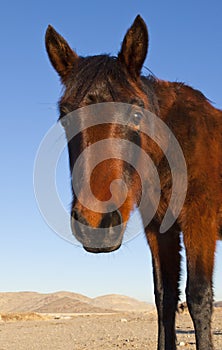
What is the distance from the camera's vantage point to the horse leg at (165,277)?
590 centimetres

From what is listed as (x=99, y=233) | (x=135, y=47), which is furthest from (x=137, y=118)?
(x=99, y=233)

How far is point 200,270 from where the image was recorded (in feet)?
17.0

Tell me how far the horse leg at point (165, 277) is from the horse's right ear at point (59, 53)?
2016mm

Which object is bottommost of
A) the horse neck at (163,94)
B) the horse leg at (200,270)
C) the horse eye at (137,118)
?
the horse leg at (200,270)

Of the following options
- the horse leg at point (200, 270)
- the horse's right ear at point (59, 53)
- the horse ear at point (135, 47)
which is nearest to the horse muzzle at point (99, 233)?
the horse leg at point (200, 270)

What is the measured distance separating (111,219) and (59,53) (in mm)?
2018

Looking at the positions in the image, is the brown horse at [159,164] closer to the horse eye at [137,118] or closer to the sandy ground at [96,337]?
the horse eye at [137,118]

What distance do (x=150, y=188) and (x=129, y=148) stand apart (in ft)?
3.13

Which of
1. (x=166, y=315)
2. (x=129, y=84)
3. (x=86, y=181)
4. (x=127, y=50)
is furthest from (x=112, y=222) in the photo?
(x=166, y=315)

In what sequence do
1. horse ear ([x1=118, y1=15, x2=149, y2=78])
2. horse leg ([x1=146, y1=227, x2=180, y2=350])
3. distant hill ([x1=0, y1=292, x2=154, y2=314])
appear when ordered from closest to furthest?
horse ear ([x1=118, y1=15, x2=149, y2=78])
horse leg ([x1=146, y1=227, x2=180, y2=350])
distant hill ([x1=0, y1=292, x2=154, y2=314])

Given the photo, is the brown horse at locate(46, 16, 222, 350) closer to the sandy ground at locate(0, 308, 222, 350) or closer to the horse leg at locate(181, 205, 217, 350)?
the horse leg at locate(181, 205, 217, 350)

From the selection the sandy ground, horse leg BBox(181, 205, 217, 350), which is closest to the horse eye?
horse leg BBox(181, 205, 217, 350)

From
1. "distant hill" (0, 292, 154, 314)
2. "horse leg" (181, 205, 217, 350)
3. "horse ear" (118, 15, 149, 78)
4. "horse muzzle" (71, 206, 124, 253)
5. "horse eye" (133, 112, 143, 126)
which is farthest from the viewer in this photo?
"distant hill" (0, 292, 154, 314)

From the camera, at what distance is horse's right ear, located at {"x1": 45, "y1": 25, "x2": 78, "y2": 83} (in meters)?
5.21
